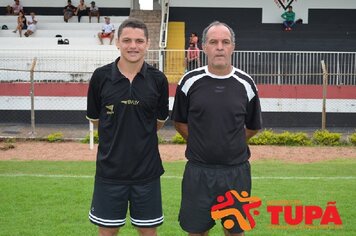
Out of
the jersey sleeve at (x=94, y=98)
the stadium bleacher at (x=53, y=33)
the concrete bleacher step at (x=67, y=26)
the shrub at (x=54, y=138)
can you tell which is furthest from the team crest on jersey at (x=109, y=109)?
the concrete bleacher step at (x=67, y=26)

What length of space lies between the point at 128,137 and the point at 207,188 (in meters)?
0.77

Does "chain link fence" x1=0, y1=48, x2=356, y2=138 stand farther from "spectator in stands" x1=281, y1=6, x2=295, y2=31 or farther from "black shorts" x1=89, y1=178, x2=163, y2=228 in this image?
"black shorts" x1=89, y1=178, x2=163, y2=228

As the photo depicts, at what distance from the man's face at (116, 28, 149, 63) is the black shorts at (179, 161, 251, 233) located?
1.01 m

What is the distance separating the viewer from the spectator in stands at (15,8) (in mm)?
25328

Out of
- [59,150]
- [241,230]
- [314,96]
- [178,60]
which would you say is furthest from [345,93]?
[241,230]

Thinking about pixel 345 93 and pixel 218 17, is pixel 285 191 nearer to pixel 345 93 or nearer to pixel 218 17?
pixel 345 93

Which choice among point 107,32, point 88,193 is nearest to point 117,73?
point 88,193

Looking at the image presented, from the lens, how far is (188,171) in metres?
4.78

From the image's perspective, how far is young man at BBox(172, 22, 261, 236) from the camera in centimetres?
462

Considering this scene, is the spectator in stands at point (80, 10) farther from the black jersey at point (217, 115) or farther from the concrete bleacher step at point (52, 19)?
the black jersey at point (217, 115)

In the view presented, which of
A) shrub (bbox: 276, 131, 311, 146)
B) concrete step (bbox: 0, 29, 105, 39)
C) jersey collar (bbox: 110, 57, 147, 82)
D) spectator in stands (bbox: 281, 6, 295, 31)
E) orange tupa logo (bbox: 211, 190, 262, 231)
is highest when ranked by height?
spectator in stands (bbox: 281, 6, 295, 31)

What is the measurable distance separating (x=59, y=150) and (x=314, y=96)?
9.46m

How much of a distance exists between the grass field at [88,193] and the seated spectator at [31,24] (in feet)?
40.3

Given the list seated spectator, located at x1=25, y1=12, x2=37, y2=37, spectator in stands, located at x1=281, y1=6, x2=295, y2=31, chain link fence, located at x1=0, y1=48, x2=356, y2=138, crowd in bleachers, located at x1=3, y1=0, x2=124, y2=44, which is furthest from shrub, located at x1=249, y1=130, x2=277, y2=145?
seated spectator, located at x1=25, y1=12, x2=37, y2=37
